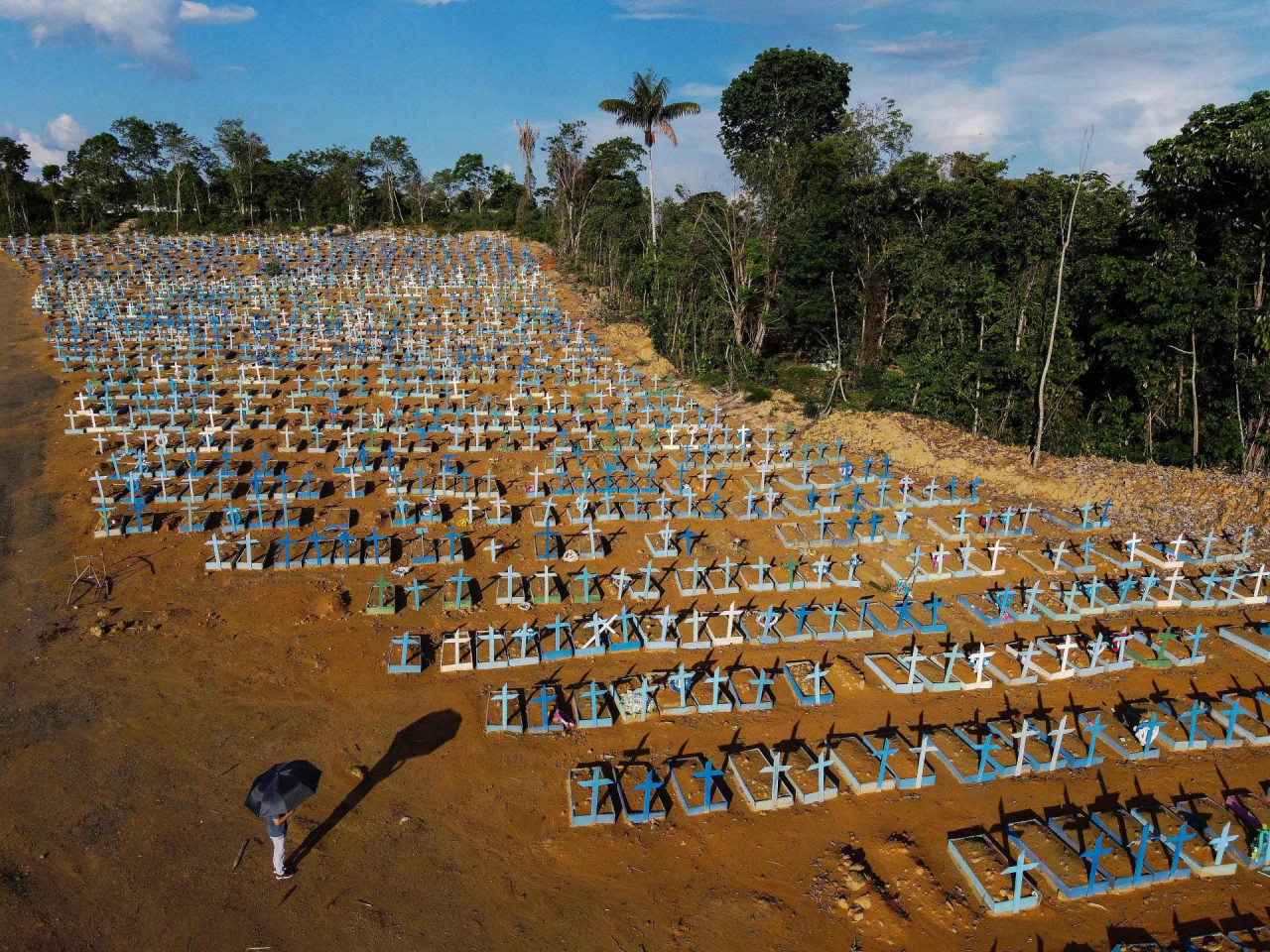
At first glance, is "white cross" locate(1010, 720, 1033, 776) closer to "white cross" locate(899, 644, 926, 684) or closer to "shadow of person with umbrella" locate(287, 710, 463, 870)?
"white cross" locate(899, 644, 926, 684)

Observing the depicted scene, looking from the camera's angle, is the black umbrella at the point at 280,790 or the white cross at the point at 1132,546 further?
the white cross at the point at 1132,546

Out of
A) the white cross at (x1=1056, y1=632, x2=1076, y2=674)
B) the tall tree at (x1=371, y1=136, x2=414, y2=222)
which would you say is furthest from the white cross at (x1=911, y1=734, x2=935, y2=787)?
the tall tree at (x1=371, y1=136, x2=414, y2=222)

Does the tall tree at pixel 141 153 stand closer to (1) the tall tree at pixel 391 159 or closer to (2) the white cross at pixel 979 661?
(1) the tall tree at pixel 391 159

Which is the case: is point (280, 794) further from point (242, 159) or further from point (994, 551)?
point (242, 159)

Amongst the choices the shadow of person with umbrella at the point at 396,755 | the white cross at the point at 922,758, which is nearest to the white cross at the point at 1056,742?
the white cross at the point at 922,758

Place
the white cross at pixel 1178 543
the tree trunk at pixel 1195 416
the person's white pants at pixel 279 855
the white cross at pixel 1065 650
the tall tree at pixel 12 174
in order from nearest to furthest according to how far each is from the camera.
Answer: the person's white pants at pixel 279 855 → the white cross at pixel 1065 650 → the white cross at pixel 1178 543 → the tree trunk at pixel 1195 416 → the tall tree at pixel 12 174

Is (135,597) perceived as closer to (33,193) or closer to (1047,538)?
(1047,538)

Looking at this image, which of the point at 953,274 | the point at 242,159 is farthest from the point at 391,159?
the point at 953,274

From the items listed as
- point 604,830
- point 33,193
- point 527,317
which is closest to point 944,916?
point 604,830
